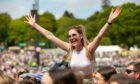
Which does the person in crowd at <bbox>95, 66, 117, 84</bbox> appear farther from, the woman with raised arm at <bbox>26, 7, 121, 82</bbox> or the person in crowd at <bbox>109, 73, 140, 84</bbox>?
the person in crowd at <bbox>109, 73, 140, 84</bbox>

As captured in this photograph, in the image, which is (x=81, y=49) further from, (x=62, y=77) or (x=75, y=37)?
(x=62, y=77)

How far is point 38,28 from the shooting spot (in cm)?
539

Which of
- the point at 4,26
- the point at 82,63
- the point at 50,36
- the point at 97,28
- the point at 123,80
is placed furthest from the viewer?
the point at 4,26

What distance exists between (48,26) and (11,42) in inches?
489

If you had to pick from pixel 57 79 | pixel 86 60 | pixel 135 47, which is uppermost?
pixel 135 47

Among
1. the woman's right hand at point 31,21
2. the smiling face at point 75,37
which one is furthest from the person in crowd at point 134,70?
the woman's right hand at point 31,21

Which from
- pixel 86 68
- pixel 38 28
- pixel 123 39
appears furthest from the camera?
pixel 123 39

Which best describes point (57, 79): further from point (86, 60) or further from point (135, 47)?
point (135, 47)

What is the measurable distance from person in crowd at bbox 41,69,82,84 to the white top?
4.53 ft

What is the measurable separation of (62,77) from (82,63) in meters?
1.54

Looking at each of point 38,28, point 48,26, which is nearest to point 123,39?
point 48,26

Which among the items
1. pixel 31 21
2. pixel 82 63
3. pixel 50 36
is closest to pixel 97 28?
pixel 31 21

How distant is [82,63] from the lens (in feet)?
15.9

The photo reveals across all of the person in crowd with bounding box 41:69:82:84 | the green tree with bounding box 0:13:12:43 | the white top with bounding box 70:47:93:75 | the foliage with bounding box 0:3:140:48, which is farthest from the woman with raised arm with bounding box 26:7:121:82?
the green tree with bounding box 0:13:12:43
